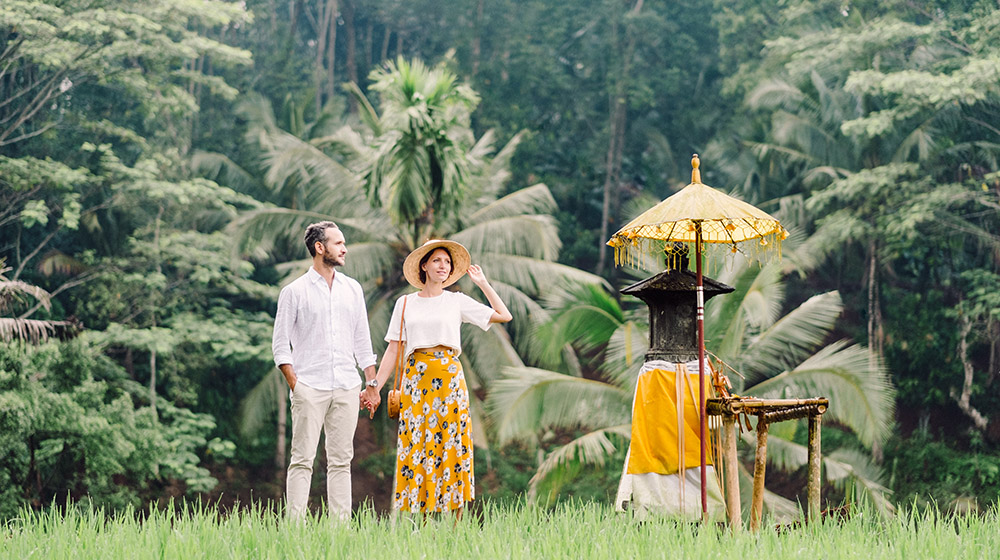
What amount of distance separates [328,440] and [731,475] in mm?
1869

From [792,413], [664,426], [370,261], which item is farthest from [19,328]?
[792,413]

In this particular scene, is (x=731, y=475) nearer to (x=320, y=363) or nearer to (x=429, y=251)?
(x=429, y=251)

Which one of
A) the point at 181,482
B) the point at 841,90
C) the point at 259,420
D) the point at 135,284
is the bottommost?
the point at 181,482

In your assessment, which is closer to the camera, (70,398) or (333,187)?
(70,398)

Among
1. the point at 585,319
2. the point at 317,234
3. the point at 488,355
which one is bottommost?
the point at 488,355

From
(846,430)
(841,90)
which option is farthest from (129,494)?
(841,90)

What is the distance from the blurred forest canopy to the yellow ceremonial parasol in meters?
3.77

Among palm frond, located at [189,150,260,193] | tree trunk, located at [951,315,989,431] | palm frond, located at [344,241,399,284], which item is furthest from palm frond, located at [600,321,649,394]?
palm frond, located at [189,150,260,193]

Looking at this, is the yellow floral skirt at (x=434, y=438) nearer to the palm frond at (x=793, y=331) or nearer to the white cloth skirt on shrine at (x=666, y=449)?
the white cloth skirt on shrine at (x=666, y=449)

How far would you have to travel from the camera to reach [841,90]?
16.0 metres

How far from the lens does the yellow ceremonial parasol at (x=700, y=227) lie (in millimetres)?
4539

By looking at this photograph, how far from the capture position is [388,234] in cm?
1338

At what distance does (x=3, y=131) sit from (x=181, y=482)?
19.5ft

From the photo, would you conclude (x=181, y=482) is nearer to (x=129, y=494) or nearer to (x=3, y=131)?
(x=129, y=494)
